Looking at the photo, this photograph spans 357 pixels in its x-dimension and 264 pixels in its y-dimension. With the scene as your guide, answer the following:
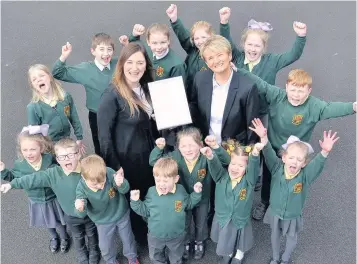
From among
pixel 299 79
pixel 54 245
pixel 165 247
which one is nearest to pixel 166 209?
pixel 165 247

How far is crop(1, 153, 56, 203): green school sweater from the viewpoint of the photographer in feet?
12.4

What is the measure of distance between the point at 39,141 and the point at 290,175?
79.1 inches

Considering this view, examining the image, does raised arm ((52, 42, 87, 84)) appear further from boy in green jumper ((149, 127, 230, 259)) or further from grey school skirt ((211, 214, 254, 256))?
grey school skirt ((211, 214, 254, 256))

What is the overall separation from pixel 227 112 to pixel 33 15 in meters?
5.36

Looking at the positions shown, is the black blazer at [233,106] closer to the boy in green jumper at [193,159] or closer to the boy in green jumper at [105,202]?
the boy in green jumper at [193,159]

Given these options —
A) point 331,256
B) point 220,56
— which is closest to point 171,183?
point 220,56

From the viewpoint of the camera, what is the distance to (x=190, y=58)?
437 cm

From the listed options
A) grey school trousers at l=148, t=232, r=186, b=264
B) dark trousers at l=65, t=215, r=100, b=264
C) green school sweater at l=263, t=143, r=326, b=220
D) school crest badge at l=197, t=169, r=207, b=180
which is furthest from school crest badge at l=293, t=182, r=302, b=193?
dark trousers at l=65, t=215, r=100, b=264

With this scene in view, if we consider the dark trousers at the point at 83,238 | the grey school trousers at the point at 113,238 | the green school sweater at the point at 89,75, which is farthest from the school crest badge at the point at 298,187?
the green school sweater at the point at 89,75

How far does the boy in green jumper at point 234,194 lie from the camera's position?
3.48 metres

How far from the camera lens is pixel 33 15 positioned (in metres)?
7.82

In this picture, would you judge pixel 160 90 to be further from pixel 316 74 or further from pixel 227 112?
pixel 316 74

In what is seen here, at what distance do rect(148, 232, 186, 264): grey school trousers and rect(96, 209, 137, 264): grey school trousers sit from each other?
205 millimetres

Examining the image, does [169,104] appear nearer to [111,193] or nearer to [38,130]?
[111,193]
